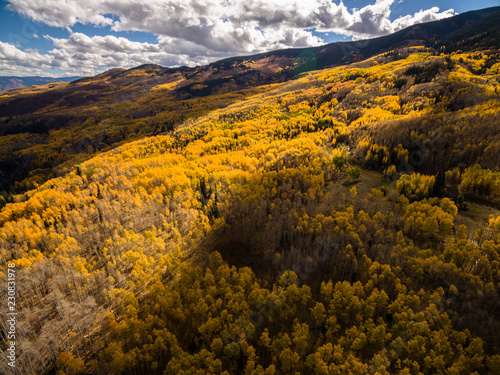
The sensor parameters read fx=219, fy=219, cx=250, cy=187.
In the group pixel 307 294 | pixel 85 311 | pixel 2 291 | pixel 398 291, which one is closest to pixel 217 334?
pixel 307 294

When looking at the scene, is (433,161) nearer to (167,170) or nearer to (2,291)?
(167,170)

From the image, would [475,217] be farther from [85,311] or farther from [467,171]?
[85,311]

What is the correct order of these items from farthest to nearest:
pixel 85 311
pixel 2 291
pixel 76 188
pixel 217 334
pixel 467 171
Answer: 1. pixel 76 188
2. pixel 467 171
3. pixel 2 291
4. pixel 85 311
5. pixel 217 334

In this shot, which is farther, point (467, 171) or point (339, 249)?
point (467, 171)

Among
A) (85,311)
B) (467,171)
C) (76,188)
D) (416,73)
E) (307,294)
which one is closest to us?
(307,294)

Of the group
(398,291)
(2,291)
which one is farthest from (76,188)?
(398,291)

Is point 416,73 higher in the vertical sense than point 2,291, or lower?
higher

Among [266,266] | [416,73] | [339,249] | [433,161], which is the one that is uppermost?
[416,73]
